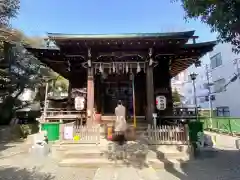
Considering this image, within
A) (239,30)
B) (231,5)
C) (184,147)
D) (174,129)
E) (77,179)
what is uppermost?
(231,5)

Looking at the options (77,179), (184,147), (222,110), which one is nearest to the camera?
(77,179)

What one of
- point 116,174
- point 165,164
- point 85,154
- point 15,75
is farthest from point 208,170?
point 15,75

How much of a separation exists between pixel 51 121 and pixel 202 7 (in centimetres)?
1033

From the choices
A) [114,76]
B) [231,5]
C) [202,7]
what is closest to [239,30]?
[231,5]

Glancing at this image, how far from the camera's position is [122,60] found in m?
12.2

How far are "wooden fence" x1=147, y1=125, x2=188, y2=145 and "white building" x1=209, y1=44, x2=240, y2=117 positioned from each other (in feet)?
43.7

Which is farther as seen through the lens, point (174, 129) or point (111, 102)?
point (111, 102)

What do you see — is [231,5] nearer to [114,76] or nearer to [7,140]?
[114,76]

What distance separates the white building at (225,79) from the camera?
2166cm

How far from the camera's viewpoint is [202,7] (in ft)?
17.5

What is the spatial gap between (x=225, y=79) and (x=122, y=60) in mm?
16192

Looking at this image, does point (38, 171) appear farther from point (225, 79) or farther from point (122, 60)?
point (225, 79)

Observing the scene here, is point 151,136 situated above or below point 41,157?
above

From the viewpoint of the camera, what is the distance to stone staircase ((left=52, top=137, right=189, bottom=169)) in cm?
809
